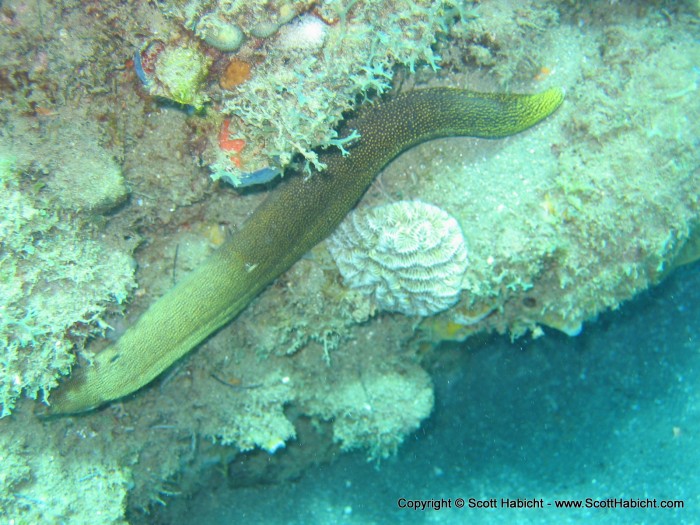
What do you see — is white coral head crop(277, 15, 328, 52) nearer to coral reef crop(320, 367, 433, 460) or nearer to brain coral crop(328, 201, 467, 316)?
brain coral crop(328, 201, 467, 316)

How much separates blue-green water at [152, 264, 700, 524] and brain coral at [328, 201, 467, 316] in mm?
1850

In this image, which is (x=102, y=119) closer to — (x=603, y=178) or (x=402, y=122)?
(x=402, y=122)

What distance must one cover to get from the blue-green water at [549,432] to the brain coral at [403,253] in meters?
1.85

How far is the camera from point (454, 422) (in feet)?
19.1

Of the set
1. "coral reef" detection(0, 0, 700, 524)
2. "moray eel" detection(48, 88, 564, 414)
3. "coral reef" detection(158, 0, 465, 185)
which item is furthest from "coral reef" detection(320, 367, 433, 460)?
"coral reef" detection(158, 0, 465, 185)

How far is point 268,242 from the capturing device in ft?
12.2

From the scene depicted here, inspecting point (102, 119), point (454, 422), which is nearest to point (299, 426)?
point (454, 422)

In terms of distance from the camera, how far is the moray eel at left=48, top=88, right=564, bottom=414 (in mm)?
3668

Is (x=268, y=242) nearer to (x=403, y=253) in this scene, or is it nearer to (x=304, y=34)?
(x=403, y=253)

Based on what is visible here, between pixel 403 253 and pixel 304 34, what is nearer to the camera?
pixel 304 34

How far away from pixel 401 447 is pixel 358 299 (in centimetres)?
282

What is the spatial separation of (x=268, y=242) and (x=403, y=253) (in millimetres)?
1306

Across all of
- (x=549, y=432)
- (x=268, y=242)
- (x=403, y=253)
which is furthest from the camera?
(x=549, y=432)

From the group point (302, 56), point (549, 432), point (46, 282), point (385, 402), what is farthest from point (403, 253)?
point (549, 432)
